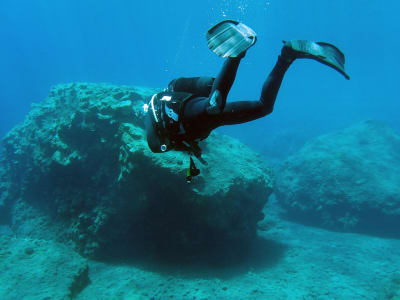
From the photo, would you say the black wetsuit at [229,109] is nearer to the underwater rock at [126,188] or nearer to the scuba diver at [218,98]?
the scuba diver at [218,98]

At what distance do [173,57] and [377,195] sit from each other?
133 metres

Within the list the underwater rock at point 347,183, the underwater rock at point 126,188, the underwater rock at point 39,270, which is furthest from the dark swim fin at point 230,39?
the underwater rock at point 347,183

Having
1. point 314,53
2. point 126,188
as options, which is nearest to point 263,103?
point 314,53

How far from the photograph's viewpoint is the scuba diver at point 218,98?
256 cm

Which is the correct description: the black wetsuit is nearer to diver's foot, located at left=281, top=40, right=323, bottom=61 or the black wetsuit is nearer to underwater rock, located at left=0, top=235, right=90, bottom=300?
diver's foot, located at left=281, top=40, right=323, bottom=61

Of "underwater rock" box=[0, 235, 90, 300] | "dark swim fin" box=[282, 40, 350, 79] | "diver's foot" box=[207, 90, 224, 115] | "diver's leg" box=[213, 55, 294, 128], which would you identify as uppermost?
"dark swim fin" box=[282, 40, 350, 79]

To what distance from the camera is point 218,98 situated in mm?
2586

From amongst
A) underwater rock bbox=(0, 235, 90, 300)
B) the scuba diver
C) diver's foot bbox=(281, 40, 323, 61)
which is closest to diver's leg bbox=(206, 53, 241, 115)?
the scuba diver

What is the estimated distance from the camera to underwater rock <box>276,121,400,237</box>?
8.91 metres

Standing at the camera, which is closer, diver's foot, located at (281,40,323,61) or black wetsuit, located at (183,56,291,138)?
black wetsuit, located at (183,56,291,138)

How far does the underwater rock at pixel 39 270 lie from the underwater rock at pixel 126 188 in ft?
2.87

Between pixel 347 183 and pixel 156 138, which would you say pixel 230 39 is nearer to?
pixel 156 138

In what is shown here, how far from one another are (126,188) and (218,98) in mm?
4123

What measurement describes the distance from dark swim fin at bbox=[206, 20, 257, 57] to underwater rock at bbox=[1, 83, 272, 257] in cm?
326
